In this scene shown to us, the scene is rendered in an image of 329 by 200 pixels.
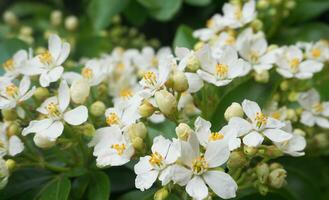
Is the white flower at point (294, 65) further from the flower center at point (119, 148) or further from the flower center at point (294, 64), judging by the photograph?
the flower center at point (119, 148)

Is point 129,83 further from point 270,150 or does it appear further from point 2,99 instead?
point 270,150

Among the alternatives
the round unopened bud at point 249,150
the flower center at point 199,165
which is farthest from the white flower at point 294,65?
the flower center at point 199,165

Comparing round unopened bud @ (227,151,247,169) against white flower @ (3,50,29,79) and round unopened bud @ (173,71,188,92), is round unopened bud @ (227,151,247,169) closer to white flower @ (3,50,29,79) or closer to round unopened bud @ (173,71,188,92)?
round unopened bud @ (173,71,188,92)

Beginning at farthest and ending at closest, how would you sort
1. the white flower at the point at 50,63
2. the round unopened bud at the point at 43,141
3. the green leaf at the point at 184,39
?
the green leaf at the point at 184,39
the white flower at the point at 50,63
the round unopened bud at the point at 43,141

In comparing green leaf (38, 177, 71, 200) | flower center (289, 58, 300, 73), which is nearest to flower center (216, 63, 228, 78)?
flower center (289, 58, 300, 73)

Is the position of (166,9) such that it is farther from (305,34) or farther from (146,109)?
(146,109)

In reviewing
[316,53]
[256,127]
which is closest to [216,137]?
[256,127]

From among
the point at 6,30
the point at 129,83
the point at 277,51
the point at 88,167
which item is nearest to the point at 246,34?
the point at 277,51
